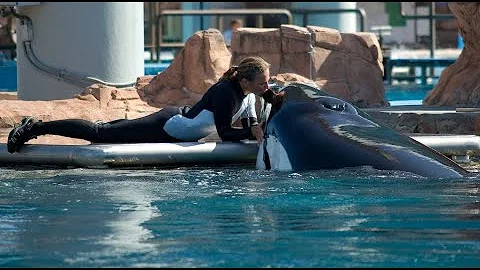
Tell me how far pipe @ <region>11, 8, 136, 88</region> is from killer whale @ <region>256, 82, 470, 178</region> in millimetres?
3866

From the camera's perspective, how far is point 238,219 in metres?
5.23

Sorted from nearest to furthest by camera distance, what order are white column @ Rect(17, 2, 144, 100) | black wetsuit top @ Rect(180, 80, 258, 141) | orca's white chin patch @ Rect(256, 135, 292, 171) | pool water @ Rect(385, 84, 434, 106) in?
orca's white chin patch @ Rect(256, 135, 292, 171)
black wetsuit top @ Rect(180, 80, 258, 141)
white column @ Rect(17, 2, 144, 100)
pool water @ Rect(385, 84, 434, 106)

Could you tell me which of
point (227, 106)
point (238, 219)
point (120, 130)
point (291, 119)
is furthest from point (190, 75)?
point (238, 219)

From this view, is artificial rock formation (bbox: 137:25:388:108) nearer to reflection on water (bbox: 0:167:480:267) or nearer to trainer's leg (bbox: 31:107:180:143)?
trainer's leg (bbox: 31:107:180:143)

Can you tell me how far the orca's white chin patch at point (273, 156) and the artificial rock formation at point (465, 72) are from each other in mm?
3739

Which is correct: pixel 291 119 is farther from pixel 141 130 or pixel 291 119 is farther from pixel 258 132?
pixel 141 130

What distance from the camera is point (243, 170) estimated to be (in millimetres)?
7223

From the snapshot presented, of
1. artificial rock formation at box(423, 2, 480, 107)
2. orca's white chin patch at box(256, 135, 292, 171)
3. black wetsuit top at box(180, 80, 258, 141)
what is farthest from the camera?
artificial rock formation at box(423, 2, 480, 107)

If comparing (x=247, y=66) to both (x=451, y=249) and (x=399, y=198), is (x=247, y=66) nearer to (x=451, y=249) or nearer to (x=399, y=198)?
(x=399, y=198)

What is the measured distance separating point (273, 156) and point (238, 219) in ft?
6.34

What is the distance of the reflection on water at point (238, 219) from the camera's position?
4.32 m

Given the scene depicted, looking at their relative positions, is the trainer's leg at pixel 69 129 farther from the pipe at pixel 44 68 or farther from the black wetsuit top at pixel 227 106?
the pipe at pixel 44 68

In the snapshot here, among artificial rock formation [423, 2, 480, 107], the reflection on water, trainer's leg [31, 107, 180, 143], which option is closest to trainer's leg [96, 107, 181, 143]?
trainer's leg [31, 107, 180, 143]

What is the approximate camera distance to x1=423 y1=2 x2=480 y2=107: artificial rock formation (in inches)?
426
